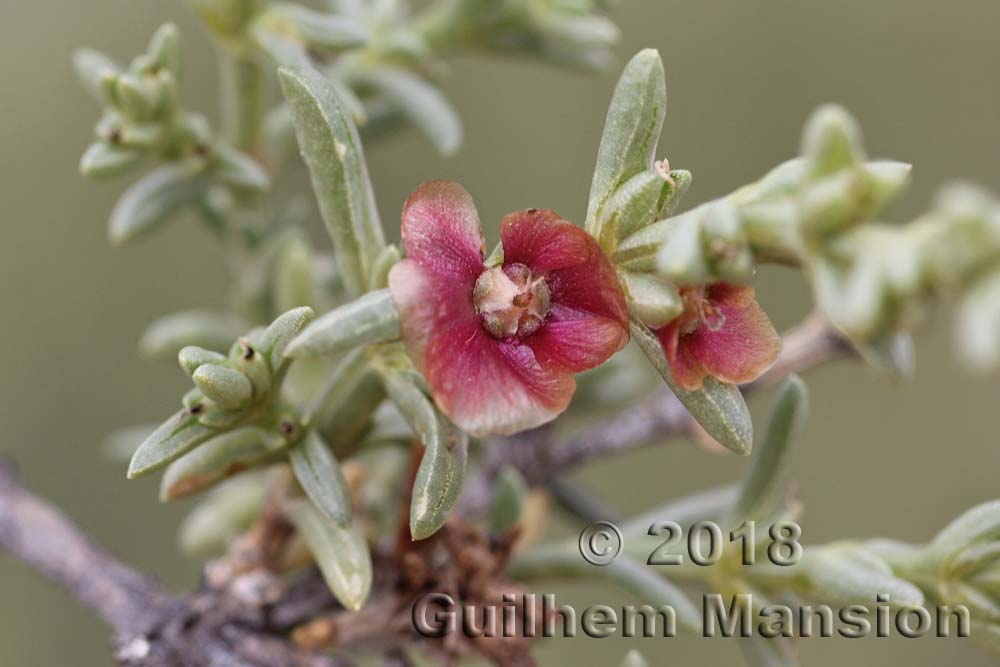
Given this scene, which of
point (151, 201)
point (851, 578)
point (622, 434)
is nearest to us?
point (851, 578)

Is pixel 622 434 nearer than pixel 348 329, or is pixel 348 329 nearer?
pixel 348 329

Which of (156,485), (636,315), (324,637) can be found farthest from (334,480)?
(156,485)

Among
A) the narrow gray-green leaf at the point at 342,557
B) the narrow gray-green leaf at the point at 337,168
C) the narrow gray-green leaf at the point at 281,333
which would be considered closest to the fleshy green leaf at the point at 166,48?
the narrow gray-green leaf at the point at 337,168

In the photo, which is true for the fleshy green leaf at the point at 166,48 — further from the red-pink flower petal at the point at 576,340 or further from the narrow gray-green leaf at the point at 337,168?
the red-pink flower petal at the point at 576,340

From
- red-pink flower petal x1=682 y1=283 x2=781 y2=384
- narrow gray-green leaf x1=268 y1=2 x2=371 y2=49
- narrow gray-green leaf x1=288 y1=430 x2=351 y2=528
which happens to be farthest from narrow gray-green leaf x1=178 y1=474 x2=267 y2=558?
red-pink flower petal x1=682 y1=283 x2=781 y2=384

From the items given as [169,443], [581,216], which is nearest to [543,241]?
[169,443]

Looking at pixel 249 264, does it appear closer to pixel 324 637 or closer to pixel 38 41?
pixel 324 637

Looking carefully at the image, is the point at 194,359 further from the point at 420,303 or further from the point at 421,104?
the point at 421,104
